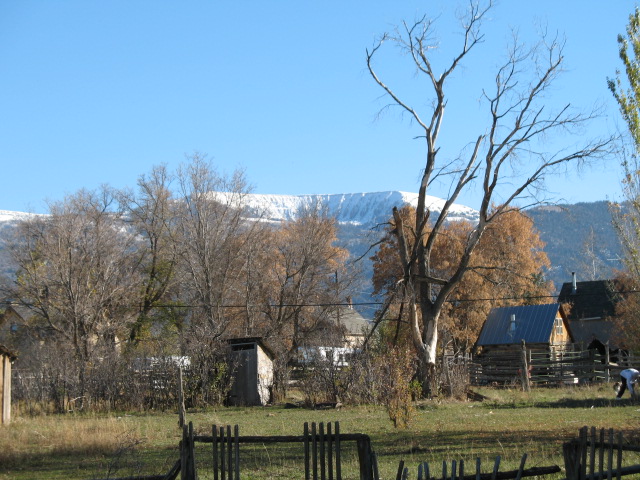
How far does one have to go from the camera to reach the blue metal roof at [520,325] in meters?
44.4

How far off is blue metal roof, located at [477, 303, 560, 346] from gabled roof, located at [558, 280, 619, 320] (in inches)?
633

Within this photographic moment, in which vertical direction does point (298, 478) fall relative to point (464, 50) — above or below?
below

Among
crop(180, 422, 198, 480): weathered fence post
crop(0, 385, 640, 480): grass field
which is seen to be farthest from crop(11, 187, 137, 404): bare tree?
crop(180, 422, 198, 480): weathered fence post

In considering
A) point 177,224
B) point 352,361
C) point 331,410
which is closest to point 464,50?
point 352,361

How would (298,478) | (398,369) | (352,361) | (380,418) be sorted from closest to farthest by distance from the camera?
(298,478) → (398,369) → (380,418) → (352,361)

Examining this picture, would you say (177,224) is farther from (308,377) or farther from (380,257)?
(308,377)

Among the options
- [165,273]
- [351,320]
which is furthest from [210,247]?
[351,320]

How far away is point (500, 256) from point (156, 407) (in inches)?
1344

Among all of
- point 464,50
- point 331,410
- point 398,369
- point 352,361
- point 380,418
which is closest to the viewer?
point 398,369

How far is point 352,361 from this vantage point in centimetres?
2617

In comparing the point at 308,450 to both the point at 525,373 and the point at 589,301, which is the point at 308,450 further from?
the point at 589,301

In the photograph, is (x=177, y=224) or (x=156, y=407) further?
(x=177, y=224)

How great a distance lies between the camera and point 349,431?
17.0m

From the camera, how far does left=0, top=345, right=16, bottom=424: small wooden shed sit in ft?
72.7
